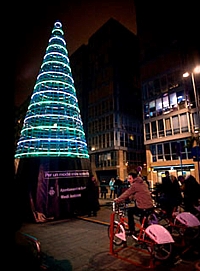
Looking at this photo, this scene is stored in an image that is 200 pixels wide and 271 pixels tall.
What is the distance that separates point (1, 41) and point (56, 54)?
11957mm

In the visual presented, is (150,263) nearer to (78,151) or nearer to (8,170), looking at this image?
(8,170)

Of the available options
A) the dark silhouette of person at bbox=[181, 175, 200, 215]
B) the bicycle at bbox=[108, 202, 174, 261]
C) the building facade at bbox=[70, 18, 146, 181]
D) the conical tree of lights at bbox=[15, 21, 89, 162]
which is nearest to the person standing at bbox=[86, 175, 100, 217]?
the conical tree of lights at bbox=[15, 21, 89, 162]

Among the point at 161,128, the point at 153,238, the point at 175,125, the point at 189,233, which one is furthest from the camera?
the point at 161,128


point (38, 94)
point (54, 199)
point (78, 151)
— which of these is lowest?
point (54, 199)

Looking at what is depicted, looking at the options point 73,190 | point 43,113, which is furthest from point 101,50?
point 73,190

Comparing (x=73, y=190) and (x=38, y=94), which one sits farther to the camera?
(x=38, y=94)

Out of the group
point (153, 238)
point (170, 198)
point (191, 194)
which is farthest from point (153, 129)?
point (153, 238)

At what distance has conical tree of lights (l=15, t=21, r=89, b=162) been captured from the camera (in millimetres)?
11000

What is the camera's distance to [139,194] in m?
5.29

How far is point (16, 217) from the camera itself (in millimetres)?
1712

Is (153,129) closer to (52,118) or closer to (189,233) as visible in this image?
(52,118)

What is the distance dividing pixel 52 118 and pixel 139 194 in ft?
25.5

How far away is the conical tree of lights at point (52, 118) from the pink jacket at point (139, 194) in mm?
6419

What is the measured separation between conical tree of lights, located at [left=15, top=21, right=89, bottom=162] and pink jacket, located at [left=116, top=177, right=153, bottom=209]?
6419 millimetres
